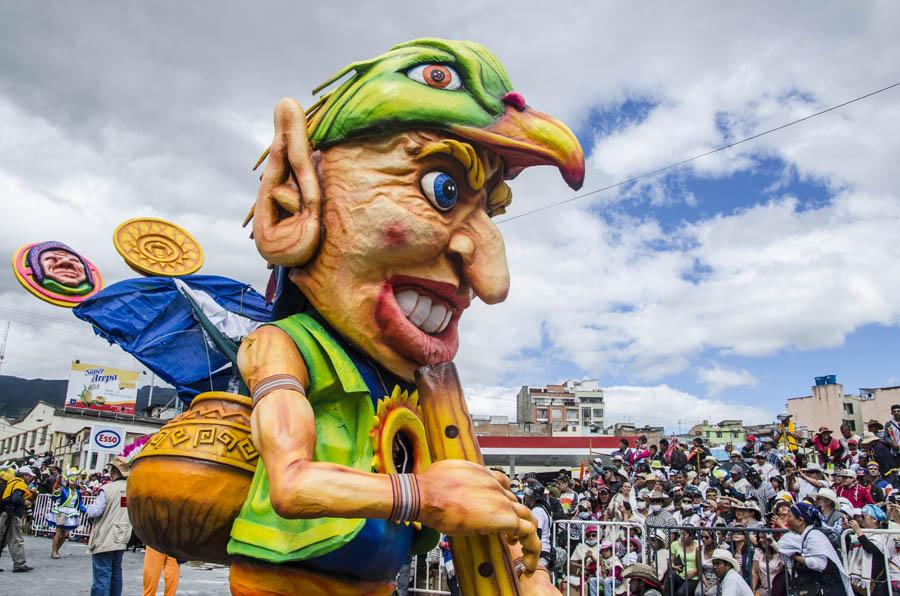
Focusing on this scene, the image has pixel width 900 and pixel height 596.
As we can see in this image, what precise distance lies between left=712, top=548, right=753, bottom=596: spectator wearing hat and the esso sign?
14690mm

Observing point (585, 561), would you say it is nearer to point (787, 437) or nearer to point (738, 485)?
point (738, 485)

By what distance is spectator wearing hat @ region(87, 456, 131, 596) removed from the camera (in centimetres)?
584

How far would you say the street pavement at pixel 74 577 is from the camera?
23.1 ft

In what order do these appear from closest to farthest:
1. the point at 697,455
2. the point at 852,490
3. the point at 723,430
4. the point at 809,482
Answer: the point at 852,490
the point at 809,482
the point at 697,455
the point at 723,430

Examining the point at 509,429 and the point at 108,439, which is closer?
the point at 108,439

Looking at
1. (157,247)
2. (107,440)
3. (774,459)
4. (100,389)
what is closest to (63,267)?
(157,247)

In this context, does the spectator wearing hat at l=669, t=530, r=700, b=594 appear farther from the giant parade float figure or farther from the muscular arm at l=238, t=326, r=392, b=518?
the muscular arm at l=238, t=326, r=392, b=518

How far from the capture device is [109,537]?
601 cm

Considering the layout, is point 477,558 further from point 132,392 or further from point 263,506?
point 132,392

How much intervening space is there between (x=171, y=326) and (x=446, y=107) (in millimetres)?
1604

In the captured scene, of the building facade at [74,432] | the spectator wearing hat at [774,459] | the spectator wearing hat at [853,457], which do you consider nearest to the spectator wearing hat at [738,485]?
the spectator wearing hat at [774,459]

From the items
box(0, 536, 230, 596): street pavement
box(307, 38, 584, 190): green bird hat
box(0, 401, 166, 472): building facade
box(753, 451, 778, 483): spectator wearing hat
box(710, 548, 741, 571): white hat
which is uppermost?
box(0, 401, 166, 472): building facade

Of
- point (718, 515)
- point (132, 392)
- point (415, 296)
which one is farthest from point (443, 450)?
point (132, 392)

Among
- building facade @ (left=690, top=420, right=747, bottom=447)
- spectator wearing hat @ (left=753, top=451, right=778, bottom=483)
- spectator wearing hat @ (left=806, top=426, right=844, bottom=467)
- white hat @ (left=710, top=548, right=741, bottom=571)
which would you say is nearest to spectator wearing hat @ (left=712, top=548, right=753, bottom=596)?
white hat @ (left=710, top=548, right=741, bottom=571)
